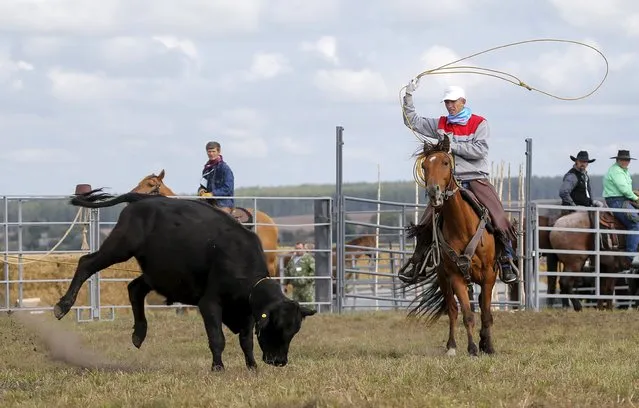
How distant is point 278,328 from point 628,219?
11.5 m

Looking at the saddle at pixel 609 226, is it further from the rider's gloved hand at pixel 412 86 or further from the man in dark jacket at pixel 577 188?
the rider's gloved hand at pixel 412 86

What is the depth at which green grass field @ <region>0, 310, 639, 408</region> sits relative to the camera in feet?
25.9

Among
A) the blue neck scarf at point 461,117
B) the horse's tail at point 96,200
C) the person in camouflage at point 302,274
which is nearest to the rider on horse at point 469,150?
the blue neck scarf at point 461,117

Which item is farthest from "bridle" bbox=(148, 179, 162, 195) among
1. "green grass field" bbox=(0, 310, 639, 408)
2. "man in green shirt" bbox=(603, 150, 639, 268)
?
"man in green shirt" bbox=(603, 150, 639, 268)

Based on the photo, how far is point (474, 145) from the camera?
12.5 metres

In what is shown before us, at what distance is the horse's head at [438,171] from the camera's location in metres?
11.4

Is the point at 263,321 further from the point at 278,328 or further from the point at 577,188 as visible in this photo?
the point at 577,188

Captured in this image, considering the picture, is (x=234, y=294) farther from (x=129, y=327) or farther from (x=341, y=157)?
(x=341, y=157)

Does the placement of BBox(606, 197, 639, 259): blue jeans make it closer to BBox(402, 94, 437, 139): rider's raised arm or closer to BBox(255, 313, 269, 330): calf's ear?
BBox(402, 94, 437, 139): rider's raised arm

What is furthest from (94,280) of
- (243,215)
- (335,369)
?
(335,369)

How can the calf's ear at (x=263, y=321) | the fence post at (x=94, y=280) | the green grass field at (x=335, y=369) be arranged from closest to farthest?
the green grass field at (x=335, y=369), the calf's ear at (x=263, y=321), the fence post at (x=94, y=280)

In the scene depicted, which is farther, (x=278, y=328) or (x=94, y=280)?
(x=94, y=280)

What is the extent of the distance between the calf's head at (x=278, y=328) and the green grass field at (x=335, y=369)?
13 centimetres

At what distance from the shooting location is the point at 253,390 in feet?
27.3
